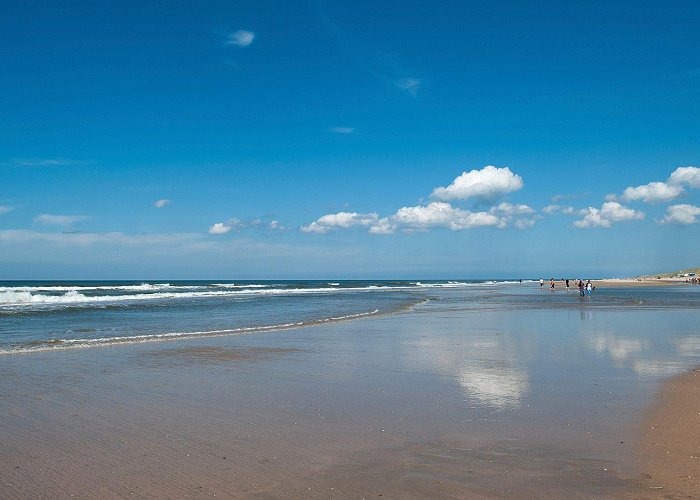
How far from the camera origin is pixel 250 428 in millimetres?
7637

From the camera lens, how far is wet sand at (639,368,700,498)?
542cm

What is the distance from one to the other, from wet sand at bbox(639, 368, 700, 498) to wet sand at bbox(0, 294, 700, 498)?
190mm

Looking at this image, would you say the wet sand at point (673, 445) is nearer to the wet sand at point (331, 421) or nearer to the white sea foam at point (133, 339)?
the wet sand at point (331, 421)

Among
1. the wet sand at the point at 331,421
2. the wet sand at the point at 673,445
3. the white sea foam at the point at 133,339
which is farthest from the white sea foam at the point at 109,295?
the wet sand at the point at 673,445

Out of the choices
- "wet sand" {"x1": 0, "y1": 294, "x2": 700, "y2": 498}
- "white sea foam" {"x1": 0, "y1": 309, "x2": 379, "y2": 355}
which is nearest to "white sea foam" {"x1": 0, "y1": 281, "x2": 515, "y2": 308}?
"white sea foam" {"x1": 0, "y1": 309, "x2": 379, "y2": 355}

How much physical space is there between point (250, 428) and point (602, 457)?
14.8ft

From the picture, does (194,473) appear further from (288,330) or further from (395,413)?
(288,330)

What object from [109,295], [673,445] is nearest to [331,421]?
[673,445]

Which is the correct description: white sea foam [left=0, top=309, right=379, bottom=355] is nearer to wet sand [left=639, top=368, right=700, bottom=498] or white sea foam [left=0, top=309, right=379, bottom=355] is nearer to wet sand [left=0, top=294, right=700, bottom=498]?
wet sand [left=0, top=294, right=700, bottom=498]

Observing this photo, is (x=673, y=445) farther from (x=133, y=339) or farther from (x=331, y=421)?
(x=133, y=339)

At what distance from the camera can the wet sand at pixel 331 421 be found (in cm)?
565

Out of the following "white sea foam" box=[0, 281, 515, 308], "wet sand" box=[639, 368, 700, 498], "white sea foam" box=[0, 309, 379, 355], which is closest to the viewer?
"wet sand" box=[639, 368, 700, 498]

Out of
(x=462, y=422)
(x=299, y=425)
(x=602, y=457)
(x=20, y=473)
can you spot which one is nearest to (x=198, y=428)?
(x=299, y=425)

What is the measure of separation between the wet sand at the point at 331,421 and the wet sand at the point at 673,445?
0.62 feet
